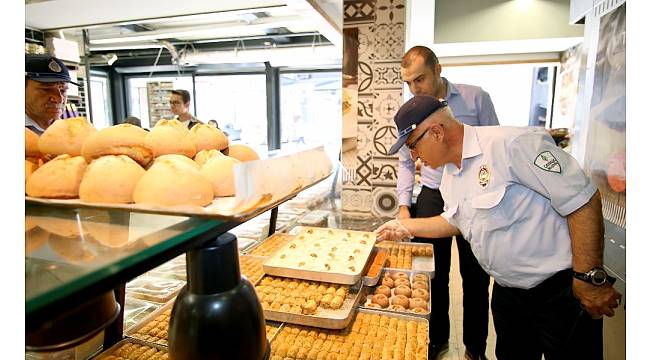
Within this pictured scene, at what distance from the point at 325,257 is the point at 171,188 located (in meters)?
1.33

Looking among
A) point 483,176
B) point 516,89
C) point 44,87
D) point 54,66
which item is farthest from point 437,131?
point 516,89

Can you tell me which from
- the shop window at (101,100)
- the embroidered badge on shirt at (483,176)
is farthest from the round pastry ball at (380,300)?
the shop window at (101,100)

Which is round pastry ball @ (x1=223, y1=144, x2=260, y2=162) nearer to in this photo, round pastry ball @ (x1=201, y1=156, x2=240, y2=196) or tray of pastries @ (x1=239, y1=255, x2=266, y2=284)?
round pastry ball @ (x1=201, y1=156, x2=240, y2=196)

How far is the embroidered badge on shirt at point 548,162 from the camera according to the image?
154cm

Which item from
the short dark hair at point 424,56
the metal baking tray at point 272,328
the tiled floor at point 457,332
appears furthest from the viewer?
the tiled floor at point 457,332

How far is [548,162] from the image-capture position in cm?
155

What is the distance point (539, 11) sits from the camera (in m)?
4.84

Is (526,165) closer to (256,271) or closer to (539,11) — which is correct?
(256,271)

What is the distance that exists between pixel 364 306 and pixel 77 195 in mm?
1250

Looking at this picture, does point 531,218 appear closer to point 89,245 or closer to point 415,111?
point 415,111

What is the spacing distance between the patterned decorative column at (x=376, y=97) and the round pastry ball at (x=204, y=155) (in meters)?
2.37

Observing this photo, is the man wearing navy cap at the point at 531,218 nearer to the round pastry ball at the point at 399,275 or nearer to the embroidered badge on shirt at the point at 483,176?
the embroidered badge on shirt at the point at 483,176

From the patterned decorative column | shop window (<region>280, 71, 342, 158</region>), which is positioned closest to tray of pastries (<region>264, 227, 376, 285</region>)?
the patterned decorative column

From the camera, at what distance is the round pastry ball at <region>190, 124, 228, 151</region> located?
98cm
